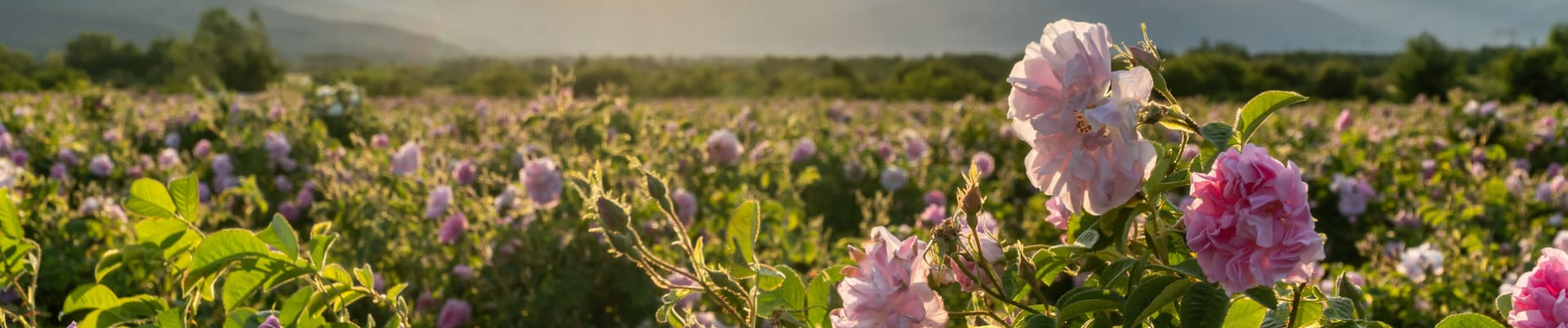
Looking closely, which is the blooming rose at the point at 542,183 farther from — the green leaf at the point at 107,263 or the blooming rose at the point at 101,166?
the blooming rose at the point at 101,166

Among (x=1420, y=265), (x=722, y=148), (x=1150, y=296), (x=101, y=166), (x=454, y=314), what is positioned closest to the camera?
(x=1150, y=296)

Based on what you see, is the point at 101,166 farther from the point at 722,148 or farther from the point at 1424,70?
the point at 1424,70

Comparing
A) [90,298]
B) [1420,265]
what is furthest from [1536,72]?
[90,298]

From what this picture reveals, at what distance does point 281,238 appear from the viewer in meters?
1.16

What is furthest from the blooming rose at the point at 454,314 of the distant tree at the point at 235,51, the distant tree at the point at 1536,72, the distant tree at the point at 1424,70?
the distant tree at the point at 1424,70

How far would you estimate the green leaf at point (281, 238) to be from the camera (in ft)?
3.80

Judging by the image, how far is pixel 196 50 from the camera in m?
44.2

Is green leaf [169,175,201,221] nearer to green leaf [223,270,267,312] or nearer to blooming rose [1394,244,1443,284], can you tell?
green leaf [223,270,267,312]

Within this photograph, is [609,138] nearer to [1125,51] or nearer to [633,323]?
[633,323]

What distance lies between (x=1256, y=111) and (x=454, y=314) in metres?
2.28

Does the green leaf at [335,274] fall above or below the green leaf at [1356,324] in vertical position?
below

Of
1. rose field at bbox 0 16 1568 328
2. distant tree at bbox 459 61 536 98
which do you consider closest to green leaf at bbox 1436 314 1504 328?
rose field at bbox 0 16 1568 328

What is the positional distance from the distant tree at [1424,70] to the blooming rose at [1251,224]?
172 ft

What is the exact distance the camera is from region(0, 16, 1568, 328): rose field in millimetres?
776
